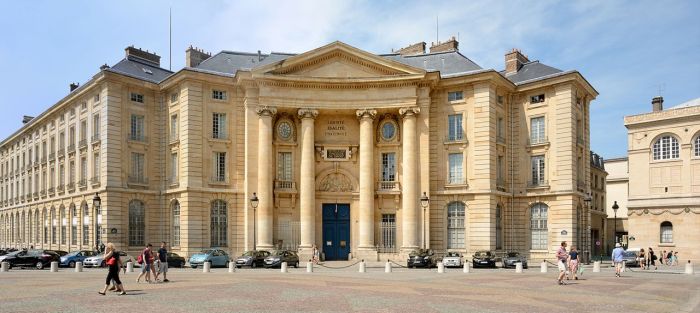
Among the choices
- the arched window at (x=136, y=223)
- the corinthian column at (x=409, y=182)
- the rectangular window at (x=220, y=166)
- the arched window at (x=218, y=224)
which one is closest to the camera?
the corinthian column at (x=409, y=182)

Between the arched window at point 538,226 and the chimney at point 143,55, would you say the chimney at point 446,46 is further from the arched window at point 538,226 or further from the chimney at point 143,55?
the chimney at point 143,55

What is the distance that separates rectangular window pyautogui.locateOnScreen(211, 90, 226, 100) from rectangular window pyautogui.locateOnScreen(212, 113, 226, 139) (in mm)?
1202

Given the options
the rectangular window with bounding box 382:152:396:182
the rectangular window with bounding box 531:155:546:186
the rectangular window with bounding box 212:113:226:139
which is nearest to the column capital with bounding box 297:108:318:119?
the rectangular window with bounding box 212:113:226:139

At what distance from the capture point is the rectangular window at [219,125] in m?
45.4

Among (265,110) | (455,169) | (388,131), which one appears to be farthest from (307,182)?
(455,169)

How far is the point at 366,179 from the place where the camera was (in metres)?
45.0

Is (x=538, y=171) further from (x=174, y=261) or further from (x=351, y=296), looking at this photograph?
(x=351, y=296)

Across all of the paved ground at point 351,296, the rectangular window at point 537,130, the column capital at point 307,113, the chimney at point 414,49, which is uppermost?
the chimney at point 414,49

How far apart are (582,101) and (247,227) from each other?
26.5 m

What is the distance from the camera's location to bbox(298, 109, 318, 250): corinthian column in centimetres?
4450

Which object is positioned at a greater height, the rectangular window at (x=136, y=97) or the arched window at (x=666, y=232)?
the rectangular window at (x=136, y=97)

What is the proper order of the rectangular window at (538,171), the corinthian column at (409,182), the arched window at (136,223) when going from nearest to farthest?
1. the corinthian column at (409,182)
2. the arched window at (136,223)
3. the rectangular window at (538,171)

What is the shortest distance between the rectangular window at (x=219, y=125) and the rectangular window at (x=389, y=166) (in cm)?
1170

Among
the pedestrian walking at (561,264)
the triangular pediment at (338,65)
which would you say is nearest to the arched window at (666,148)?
the triangular pediment at (338,65)
